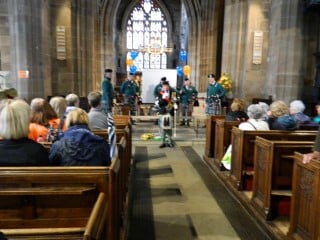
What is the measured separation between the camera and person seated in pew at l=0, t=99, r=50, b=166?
7.75 ft

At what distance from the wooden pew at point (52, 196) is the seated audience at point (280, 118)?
3.11 metres

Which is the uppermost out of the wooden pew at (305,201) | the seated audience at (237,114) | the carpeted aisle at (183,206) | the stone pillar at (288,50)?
the stone pillar at (288,50)

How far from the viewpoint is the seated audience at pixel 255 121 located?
187 inches

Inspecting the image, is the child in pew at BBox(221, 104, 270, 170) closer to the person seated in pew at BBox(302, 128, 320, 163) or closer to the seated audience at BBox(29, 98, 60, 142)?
the person seated in pew at BBox(302, 128, 320, 163)

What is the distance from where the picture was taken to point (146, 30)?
31.8 m

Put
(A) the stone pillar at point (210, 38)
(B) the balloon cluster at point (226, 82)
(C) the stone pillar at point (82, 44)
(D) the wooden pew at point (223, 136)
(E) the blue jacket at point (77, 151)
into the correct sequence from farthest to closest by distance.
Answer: (A) the stone pillar at point (210, 38), (C) the stone pillar at point (82, 44), (B) the balloon cluster at point (226, 82), (D) the wooden pew at point (223, 136), (E) the blue jacket at point (77, 151)

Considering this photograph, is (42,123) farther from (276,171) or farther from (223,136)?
(223,136)

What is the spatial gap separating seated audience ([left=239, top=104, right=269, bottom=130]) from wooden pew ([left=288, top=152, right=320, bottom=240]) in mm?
1762

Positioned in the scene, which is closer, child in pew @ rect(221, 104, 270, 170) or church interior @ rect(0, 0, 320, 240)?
church interior @ rect(0, 0, 320, 240)

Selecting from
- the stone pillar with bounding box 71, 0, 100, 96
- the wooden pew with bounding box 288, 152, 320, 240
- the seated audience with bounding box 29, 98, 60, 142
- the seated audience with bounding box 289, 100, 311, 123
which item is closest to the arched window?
the stone pillar with bounding box 71, 0, 100, 96

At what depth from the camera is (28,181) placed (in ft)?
6.94

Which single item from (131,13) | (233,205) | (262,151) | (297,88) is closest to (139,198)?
(233,205)

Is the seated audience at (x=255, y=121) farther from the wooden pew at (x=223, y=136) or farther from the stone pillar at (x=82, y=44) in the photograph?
the stone pillar at (x=82, y=44)

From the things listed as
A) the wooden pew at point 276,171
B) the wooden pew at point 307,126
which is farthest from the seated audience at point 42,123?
the wooden pew at point 307,126
